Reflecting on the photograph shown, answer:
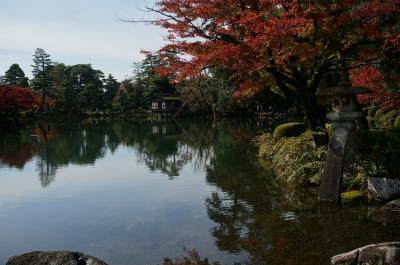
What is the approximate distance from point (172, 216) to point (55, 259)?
165 inches

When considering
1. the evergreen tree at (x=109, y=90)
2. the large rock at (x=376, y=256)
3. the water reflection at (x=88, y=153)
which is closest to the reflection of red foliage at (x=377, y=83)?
the water reflection at (x=88, y=153)

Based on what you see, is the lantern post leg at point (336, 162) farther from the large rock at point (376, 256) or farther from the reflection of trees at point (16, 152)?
the reflection of trees at point (16, 152)

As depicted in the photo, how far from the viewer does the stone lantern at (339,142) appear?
10109 mm

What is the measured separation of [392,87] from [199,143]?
→ 13.9m

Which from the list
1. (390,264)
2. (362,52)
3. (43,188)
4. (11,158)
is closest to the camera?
(390,264)

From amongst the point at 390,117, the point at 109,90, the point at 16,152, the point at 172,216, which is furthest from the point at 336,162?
the point at 109,90

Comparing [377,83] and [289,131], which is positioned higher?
[377,83]

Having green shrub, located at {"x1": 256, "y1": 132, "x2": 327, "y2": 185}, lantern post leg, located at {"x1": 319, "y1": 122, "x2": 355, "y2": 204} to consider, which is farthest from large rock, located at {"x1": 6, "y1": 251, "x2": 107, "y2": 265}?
green shrub, located at {"x1": 256, "y1": 132, "x2": 327, "y2": 185}

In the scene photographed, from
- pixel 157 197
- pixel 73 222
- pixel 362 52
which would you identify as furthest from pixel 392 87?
pixel 73 222

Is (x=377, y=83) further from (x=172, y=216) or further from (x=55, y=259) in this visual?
(x=55, y=259)

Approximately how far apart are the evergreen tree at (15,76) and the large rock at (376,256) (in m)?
76.9

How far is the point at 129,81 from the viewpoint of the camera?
77750 millimetres

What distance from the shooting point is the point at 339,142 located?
34.3 feet

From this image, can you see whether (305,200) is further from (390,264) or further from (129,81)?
(129,81)
